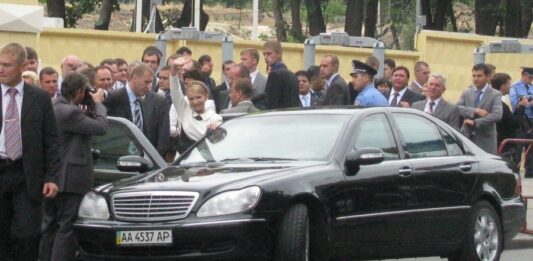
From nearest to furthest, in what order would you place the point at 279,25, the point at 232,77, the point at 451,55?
1. the point at 232,77
2. the point at 451,55
3. the point at 279,25

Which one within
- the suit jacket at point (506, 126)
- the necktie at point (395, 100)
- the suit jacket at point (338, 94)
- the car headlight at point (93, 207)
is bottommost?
the suit jacket at point (506, 126)

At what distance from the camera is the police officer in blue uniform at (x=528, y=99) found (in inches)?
937

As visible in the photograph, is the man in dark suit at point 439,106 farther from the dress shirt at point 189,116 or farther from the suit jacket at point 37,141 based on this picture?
the suit jacket at point 37,141

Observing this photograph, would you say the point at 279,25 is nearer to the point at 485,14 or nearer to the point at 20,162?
the point at 485,14

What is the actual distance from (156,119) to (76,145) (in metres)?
2.60

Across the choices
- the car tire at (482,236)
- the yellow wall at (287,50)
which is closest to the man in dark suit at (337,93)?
the car tire at (482,236)

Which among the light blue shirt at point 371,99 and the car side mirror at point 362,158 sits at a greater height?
the light blue shirt at point 371,99

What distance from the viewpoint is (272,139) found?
12.5 metres

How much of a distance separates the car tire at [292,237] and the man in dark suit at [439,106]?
6.25m

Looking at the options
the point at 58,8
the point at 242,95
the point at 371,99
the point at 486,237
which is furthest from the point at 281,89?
the point at 58,8

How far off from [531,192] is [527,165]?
5.62 feet

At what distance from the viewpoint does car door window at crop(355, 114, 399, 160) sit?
12.5m

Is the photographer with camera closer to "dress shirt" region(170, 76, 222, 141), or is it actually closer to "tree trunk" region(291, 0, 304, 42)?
"dress shirt" region(170, 76, 222, 141)

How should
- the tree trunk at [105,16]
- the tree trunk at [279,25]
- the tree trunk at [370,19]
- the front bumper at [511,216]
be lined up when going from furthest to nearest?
the tree trunk at [279,25] < the tree trunk at [370,19] < the tree trunk at [105,16] < the front bumper at [511,216]
